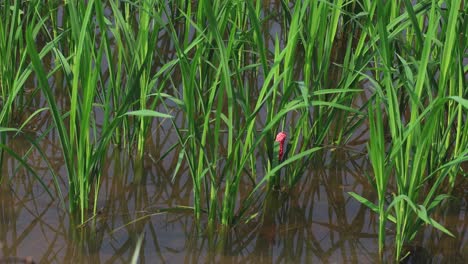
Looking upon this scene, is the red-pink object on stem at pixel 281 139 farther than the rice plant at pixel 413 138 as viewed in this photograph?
Yes

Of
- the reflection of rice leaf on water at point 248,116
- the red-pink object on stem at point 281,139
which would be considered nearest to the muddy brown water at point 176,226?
the reflection of rice leaf on water at point 248,116

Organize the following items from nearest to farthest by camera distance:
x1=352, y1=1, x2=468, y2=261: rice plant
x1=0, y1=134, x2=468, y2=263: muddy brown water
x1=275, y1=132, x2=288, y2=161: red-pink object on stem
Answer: x1=352, y1=1, x2=468, y2=261: rice plant < x1=0, y1=134, x2=468, y2=263: muddy brown water < x1=275, y1=132, x2=288, y2=161: red-pink object on stem

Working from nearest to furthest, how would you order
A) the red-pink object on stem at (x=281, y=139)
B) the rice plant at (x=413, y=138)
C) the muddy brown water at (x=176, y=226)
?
the rice plant at (x=413, y=138) → the muddy brown water at (x=176, y=226) → the red-pink object on stem at (x=281, y=139)

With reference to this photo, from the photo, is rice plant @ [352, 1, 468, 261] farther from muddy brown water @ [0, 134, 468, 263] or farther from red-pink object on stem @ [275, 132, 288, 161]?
red-pink object on stem @ [275, 132, 288, 161]

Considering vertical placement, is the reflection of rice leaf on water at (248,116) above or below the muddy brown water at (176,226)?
above

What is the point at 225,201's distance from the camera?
102 inches

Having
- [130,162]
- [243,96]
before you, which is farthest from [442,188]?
[130,162]

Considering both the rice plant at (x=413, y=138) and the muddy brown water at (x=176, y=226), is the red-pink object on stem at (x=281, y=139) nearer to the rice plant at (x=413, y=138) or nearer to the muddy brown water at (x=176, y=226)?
the muddy brown water at (x=176, y=226)

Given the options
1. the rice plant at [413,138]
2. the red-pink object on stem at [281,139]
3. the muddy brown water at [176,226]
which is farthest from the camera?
the red-pink object on stem at [281,139]

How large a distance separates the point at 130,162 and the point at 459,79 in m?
1.05

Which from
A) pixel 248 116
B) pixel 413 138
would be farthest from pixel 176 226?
pixel 413 138

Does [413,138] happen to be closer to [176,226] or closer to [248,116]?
[248,116]

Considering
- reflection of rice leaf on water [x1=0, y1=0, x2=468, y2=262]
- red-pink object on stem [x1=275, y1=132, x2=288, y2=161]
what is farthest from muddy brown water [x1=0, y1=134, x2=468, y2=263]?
red-pink object on stem [x1=275, y1=132, x2=288, y2=161]

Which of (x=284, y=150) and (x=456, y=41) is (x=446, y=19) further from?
(x=284, y=150)
